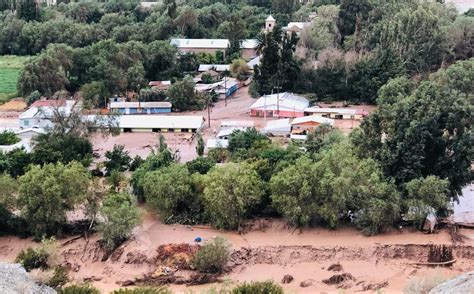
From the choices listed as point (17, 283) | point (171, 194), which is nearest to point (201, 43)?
point (171, 194)

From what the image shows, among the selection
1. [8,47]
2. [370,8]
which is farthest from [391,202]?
[8,47]

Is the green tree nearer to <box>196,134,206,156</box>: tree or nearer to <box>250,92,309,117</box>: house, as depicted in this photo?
<box>196,134,206,156</box>: tree

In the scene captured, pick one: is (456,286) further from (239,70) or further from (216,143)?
(239,70)

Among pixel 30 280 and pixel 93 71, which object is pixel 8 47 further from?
pixel 30 280

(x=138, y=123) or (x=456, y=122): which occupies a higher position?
(x=456, y=122)

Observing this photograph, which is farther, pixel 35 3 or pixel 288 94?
pixel 35 3

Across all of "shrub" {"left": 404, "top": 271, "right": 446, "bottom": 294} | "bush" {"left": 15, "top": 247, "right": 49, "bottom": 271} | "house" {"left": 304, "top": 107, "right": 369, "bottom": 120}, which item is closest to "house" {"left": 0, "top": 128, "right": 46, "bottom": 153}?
"bush" {"left": 15, "top": 247, "right": 49, "bottom": 271}

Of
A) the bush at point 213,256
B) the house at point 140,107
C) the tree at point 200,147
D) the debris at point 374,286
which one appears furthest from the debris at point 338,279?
the house at point 140,107
